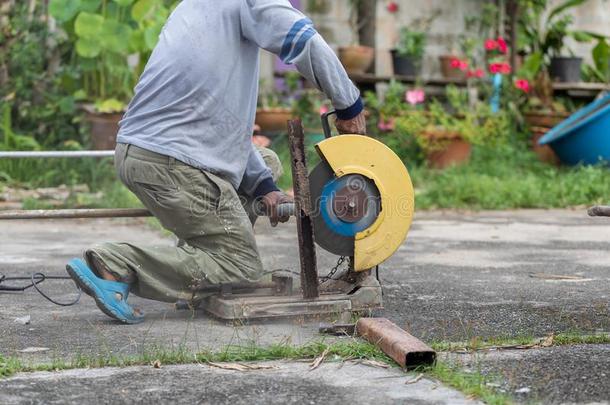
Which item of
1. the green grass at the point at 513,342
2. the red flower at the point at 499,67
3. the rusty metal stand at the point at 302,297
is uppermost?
the red flower at the point at 499,67

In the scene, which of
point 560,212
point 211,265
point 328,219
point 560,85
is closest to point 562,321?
point 328,219

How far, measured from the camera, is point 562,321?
15.5ft

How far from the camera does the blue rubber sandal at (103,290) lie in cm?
460

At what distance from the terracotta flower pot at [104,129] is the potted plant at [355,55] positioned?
286cm

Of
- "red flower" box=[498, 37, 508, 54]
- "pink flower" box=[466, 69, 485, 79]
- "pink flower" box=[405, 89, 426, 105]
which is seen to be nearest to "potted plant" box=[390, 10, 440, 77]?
"pink flower" box=[466, 69, 485, 79]

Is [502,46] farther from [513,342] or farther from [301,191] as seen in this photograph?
[513,342]

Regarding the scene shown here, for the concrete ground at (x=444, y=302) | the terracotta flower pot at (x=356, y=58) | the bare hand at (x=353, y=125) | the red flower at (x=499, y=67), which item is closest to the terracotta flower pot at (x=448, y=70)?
the red flower at (x=499, y=67)

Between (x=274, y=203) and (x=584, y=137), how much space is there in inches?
265

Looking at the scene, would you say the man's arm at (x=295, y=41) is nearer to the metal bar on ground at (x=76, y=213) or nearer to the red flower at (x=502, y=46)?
the metal bar on ground at (x=76, y=213)

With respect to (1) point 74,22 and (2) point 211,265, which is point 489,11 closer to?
(1) point 74,22

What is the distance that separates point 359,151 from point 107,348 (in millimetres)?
1309

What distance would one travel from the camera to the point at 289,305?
187 inches

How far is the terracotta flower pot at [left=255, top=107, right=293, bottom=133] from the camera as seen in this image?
10.9 meters

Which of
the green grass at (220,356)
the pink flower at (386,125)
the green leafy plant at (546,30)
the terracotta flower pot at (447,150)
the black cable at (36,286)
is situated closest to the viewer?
Result: the green grass at (220,356)
